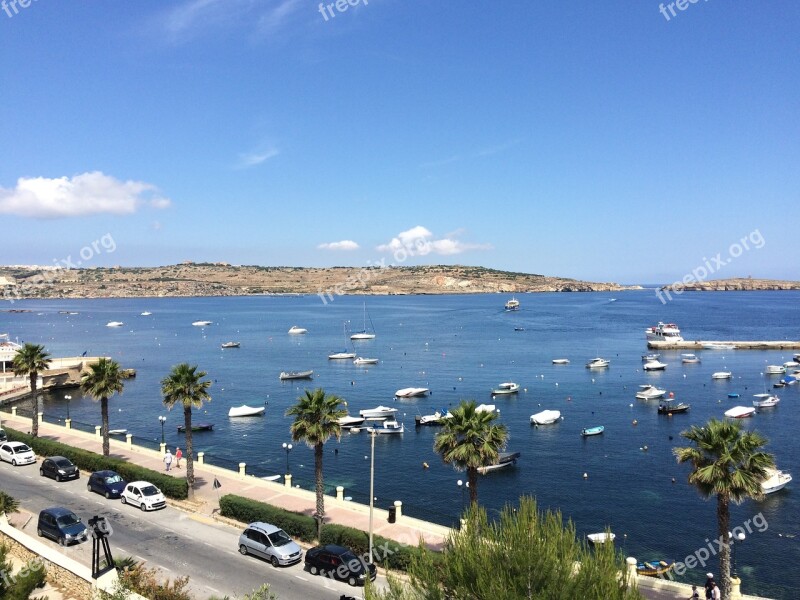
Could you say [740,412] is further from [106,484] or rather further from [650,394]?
[106,484]

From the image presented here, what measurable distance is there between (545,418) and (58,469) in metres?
49.3

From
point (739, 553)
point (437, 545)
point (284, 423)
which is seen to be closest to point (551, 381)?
point (284, 423)

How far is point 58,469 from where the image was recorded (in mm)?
36312

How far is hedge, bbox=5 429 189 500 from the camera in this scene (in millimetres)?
33375

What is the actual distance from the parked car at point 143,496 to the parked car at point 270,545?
8.02 meters

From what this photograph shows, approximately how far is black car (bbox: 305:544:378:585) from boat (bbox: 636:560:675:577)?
1495cm

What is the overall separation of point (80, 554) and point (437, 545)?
15.9 metres

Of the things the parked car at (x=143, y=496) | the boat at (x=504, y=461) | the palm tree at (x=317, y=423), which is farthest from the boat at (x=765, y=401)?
the parked car at (x=143, y=496)

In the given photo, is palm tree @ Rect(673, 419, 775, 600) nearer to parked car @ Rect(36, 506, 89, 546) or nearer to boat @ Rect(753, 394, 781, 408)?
parked car @ Rect(36, 506, 89, 546)

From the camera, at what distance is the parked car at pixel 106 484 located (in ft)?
109

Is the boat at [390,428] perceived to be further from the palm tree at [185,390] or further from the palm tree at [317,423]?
the palm tree at [317,423]

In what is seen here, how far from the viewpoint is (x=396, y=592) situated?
47.2 ft

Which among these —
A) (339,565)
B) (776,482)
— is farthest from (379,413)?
(339,565)

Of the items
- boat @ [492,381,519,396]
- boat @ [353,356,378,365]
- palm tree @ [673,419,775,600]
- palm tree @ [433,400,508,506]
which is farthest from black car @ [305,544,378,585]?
boat @ [353,356,378,365]
